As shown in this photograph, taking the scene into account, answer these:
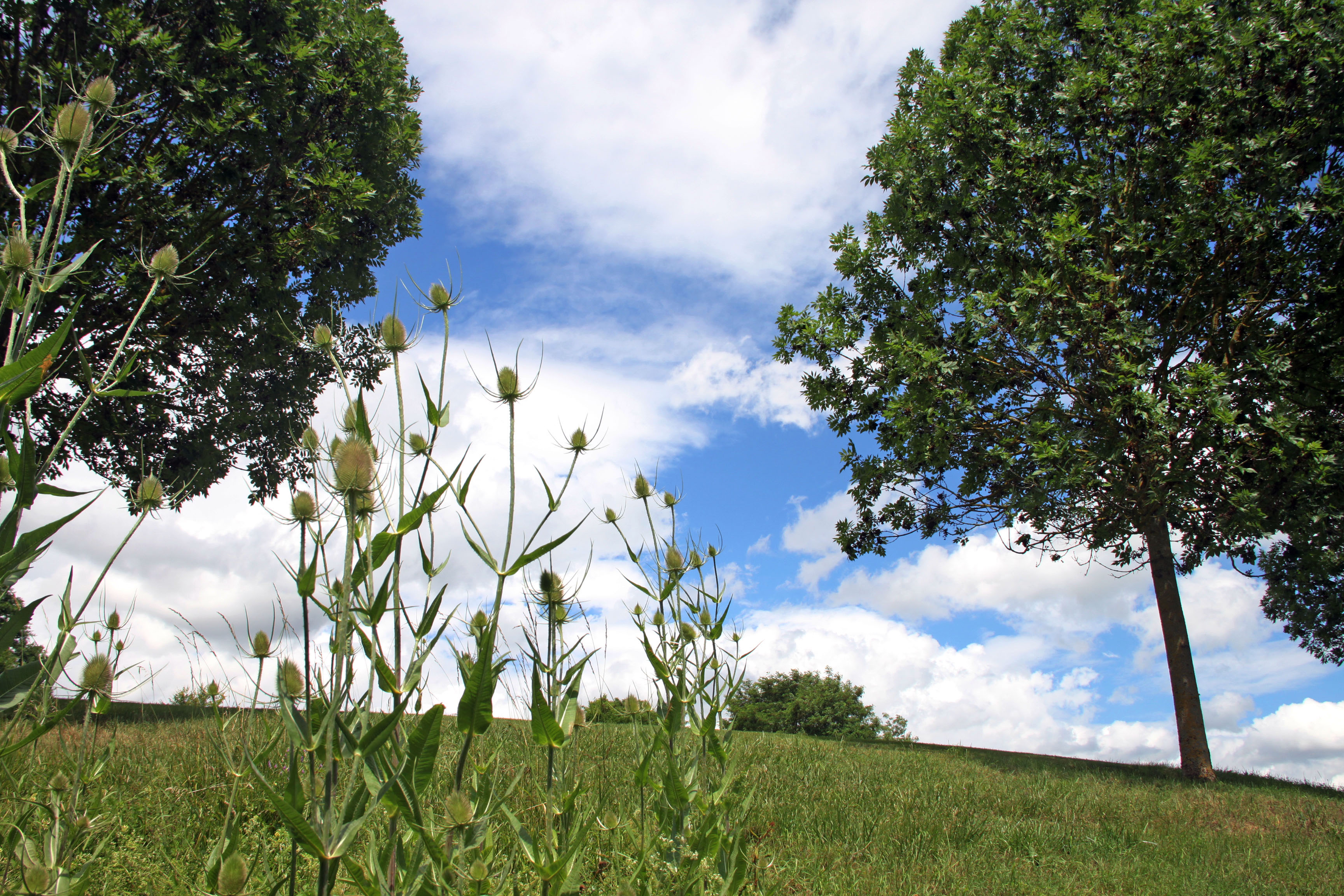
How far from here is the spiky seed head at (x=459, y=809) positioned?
128 centimetres

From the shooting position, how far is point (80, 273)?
7.59m

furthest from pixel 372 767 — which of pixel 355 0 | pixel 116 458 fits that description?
pixel 355 0

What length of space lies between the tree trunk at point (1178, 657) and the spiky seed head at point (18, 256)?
37.0 ft

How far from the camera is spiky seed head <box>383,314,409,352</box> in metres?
1.40

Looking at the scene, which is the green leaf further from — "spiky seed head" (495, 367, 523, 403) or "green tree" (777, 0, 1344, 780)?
"green tree" (777, 0, 1344, 780)

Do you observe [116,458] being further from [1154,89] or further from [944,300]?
[1154,89]

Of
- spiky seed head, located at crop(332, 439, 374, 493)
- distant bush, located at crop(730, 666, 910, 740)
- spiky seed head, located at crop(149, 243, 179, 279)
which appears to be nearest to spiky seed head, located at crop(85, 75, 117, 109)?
spiky seed head, located at crop(149, 243, 179, 279)

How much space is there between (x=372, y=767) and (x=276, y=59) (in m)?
11.3

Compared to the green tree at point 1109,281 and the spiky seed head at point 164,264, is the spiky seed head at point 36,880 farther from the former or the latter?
the green tree at point 1109,281

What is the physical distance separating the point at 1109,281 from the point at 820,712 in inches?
612

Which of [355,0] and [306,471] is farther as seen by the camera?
[306,471]

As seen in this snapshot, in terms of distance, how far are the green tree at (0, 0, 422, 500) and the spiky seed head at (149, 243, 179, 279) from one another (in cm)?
515

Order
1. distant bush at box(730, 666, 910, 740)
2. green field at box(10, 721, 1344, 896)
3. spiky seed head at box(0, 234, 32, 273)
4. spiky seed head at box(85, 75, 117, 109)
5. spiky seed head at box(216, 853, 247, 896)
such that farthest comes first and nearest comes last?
distant bush at box(730, 666, 910, 740)
green field at box(10, 721, 1344, 896)
spiky seed head at box(85, 75, 117, 109)
spiky seed head at box(0, 234, 32, 273)
spiky seed head at box(216, 853, 247, 896)

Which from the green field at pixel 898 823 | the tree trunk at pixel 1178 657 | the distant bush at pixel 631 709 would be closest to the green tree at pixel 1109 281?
the tree trunk at pixel 1178 657
